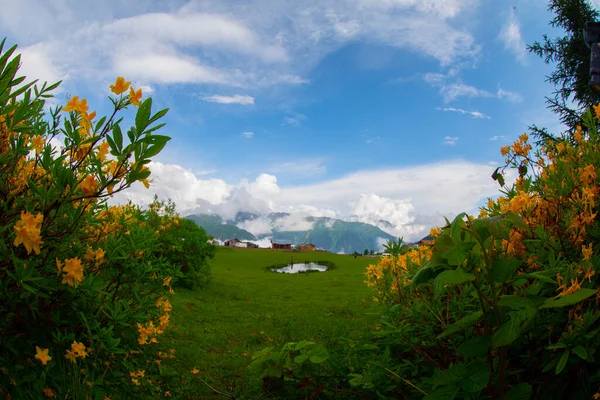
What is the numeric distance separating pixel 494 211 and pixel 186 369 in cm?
395

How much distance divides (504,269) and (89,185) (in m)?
2.22

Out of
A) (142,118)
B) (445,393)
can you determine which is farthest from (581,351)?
(142,118)

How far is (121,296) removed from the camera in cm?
333

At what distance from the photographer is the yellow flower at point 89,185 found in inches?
81.1

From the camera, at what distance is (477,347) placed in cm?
187

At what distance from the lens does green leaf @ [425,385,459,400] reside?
192 centimetres

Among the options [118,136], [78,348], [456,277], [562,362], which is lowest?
[78,348]

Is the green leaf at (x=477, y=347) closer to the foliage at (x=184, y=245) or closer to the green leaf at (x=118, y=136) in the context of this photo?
the green leaf at (x=118, y=136)

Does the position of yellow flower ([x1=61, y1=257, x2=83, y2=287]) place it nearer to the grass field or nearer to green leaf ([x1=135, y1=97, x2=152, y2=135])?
green leaf ([x1=135, y1=97, x2=152, y2=135])

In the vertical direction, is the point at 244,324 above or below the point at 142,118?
below

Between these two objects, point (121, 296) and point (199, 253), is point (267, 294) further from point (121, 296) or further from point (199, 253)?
point (121, 296)

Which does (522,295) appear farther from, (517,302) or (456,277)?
(456,277)

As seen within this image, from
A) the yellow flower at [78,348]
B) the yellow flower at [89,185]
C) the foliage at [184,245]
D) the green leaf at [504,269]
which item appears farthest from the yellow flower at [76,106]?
the foliage at [184,245]

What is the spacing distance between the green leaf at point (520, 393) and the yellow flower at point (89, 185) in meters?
2.49
